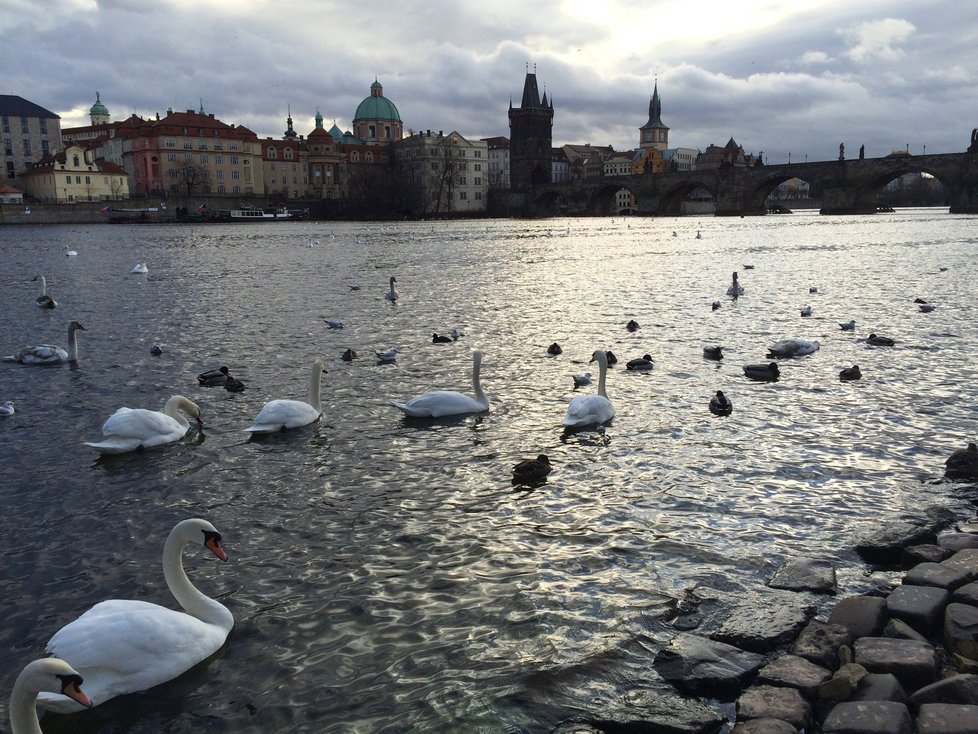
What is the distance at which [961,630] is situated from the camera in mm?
4008

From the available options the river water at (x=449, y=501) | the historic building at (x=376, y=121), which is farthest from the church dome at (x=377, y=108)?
the river water at (x=449, y=501)

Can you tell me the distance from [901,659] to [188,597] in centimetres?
387

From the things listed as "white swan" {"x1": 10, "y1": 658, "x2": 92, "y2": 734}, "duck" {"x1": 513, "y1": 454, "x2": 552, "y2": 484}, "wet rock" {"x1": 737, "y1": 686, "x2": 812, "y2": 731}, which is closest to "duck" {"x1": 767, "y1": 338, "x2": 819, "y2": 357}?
"duck" {"x1": 513, "y1": 454, "x2": 552, "y2": 484}

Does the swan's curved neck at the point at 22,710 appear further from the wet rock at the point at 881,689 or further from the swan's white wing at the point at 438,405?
the swan's white wing at the point at 438,405

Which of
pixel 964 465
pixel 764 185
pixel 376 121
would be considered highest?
pixel 376 121

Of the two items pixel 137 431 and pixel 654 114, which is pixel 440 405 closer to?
pixel 137 431

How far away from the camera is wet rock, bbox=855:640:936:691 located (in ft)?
12.1

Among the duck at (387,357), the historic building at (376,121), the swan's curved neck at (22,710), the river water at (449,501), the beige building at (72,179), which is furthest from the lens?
the historic building at (376,121)

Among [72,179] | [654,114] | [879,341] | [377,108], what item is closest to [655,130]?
[654,114]

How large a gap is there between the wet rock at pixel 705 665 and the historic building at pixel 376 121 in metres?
152

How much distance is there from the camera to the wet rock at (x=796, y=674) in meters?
3.73

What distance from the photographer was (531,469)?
6.84 m

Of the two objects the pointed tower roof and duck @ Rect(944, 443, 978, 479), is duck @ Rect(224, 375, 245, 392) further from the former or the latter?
the pointed tower roof

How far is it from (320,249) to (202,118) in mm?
83310
